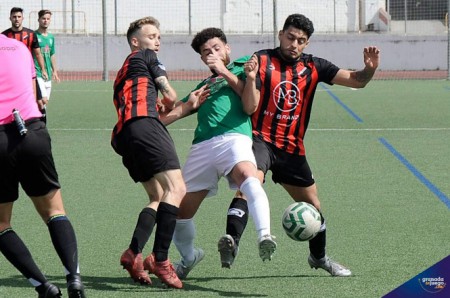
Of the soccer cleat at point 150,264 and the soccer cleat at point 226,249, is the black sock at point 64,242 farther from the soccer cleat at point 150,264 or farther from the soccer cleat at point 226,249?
the soccer cleat at point 226,249

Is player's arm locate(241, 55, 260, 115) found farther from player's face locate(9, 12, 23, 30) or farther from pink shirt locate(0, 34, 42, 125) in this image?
player's face locate(9, 12, 23, 30)

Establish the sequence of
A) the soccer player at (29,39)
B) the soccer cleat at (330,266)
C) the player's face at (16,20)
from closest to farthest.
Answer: the soccer cleat at (330,266) < the soccer player at (29,39) < the player's face at (16,20)

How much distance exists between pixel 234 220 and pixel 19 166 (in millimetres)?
1507

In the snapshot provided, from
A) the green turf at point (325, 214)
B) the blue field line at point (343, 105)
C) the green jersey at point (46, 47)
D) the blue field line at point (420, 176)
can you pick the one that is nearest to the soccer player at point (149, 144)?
the green turf at point (325, 214)

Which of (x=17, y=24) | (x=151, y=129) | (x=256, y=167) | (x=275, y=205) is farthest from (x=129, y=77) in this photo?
(x=17, y=24)

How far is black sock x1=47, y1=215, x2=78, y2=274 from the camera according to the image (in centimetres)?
600

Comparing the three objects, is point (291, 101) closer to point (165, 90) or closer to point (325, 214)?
point (165, 90)

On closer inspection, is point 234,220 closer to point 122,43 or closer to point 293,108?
point 293,108

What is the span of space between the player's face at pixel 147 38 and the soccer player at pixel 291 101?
2.30 feet

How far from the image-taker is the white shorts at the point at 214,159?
6.65m

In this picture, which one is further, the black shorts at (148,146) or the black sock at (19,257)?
the black shorts at (148,146)

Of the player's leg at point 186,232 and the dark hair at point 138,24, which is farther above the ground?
the dark hair at point 138,24

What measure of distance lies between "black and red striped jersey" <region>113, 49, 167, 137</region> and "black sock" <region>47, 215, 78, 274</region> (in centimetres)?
99

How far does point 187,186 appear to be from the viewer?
685 cm
